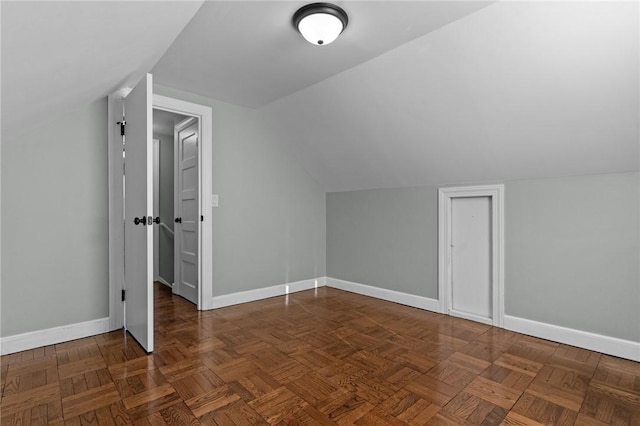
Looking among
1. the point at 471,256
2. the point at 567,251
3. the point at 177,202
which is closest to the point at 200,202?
the point at 177,202

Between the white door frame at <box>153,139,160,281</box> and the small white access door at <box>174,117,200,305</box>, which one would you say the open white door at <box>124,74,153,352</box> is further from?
the white door frame at <box>153,139,160,281</box>

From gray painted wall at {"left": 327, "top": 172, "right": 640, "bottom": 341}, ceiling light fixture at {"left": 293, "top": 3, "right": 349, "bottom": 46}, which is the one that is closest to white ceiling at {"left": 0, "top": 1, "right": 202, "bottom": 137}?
ceiling light fixture at {"left": 293, "top": 3, "right": 349, "bottom": 46}

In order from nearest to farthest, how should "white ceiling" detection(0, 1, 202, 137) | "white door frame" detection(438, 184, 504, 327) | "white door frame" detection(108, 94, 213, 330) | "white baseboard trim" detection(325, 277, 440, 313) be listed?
1. "white ceiling" detection(0, 1, 202, 137)
2. "white door frame" detection(108, 94, 213, 330)
3. "white door frame" detection(438, 184, 504, 327)
4. "white baseboard trim" detection(325, 277, 440, 313)

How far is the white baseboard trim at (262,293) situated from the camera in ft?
11.1

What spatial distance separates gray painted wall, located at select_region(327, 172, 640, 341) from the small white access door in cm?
221

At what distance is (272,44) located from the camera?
2.29m

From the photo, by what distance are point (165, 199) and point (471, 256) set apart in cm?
389

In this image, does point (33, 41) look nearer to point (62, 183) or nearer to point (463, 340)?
point (62, 183)

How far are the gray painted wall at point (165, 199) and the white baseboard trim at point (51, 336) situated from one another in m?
1.81

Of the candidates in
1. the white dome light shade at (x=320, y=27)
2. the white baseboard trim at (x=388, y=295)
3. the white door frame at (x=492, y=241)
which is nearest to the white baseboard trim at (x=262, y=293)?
the white baseboard trim at (x=388, y=295)

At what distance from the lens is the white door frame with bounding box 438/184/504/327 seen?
2795 mm

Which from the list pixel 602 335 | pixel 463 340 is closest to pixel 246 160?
pixel 463 340

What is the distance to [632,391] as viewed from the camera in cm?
180

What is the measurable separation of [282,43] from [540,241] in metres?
2.39
